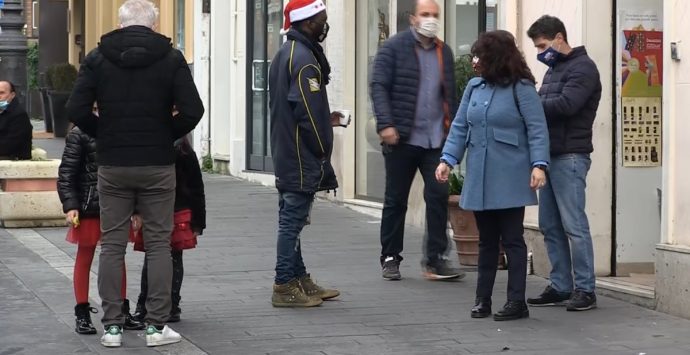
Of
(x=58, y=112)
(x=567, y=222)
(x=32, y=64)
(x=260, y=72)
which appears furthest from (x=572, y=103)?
(x=32, y=64)

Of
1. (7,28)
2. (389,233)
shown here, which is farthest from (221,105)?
(389,233)

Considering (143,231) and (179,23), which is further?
(179,23)

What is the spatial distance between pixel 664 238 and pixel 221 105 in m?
11.9

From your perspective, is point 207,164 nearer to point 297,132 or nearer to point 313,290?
point 313,290

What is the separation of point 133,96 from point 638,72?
12.1ft

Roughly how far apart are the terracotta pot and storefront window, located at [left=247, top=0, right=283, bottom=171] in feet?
25.2

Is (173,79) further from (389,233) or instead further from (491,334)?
(389,233)

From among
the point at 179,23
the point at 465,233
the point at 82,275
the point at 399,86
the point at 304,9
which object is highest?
the point at 179,23

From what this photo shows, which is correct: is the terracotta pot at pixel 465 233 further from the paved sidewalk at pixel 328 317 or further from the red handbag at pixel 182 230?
the red handbag at pixel 182 230

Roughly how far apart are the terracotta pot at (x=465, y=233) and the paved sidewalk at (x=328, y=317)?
24 centimetres

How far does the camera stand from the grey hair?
7.50 m

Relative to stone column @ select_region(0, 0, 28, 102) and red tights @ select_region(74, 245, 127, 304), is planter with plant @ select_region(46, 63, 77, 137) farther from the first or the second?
red tights @ select_region(74, 245, 127, 304)

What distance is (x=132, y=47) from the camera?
7.42 m

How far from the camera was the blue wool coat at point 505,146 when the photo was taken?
8.29 meters
